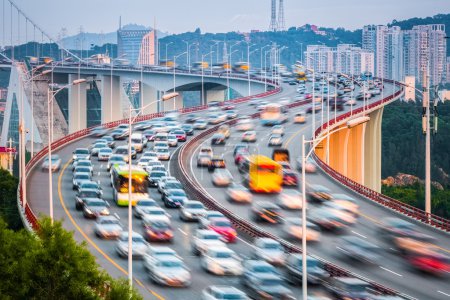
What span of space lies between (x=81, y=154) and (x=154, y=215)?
80.3 ft

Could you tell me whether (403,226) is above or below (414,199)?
above

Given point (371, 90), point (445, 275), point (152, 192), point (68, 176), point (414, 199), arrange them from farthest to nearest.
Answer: point (371, 90) → point (414, 199) → point (68, 176) → point (152, 192) → point (445, 275)

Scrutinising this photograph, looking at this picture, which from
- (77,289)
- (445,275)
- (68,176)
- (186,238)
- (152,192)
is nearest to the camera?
(77,289)

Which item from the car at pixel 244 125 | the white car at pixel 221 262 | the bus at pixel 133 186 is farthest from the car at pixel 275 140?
the white car at pixel 221 262

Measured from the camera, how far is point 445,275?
4100 cm

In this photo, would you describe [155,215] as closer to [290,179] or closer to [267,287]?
[267,287]

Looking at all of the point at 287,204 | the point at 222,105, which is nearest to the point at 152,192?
the point at 287,204

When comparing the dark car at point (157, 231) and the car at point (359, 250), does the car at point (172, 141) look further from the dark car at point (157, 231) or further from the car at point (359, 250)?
the car at point (359, 250)

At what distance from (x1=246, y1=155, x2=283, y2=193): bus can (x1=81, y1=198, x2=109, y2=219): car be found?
34.2 feet

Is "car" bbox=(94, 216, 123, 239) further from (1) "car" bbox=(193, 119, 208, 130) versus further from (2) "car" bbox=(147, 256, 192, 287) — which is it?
(1) "car" bbox=(193, 119, 208, 130)

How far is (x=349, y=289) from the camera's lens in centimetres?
3594

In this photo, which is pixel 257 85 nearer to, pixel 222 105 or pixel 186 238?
pixel 222 105

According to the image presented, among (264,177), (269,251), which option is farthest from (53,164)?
(269,251)

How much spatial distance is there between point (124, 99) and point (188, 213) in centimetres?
12470
